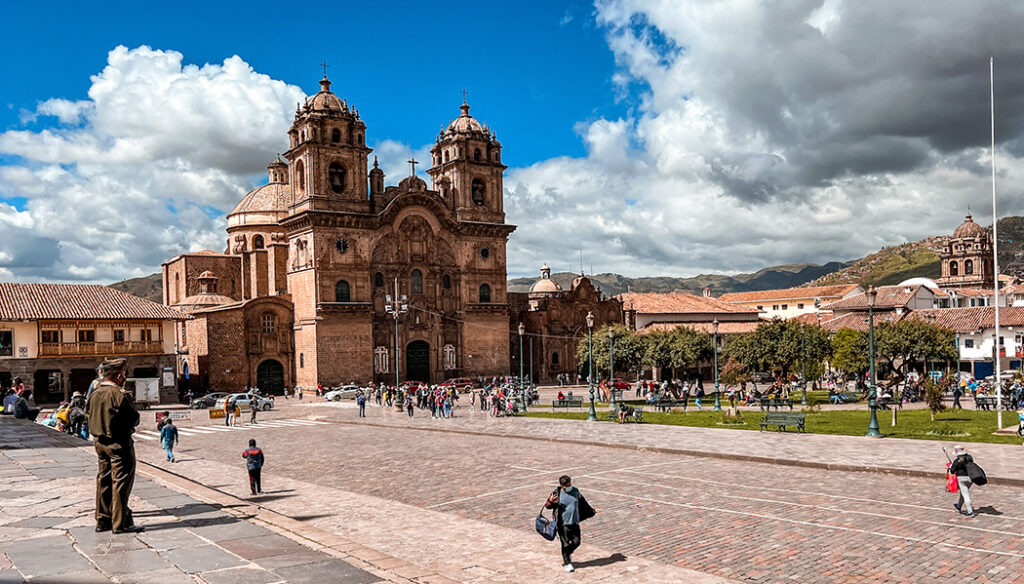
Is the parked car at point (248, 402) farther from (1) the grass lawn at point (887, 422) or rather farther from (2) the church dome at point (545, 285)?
(2) the church dome at point (545, 285)

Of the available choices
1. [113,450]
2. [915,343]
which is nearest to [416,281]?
[915,343]

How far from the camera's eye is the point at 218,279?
2584 inches

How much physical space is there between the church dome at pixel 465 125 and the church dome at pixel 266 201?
16.5 metres

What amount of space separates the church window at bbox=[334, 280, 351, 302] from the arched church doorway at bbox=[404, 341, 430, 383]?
20.1ft

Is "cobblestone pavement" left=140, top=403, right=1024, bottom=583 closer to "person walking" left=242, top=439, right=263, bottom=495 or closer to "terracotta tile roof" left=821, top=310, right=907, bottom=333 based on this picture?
"person walking" left=242, top=439, right=263, bottom=495

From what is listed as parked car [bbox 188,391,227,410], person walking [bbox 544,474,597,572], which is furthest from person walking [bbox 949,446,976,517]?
parked car [bbox 188,391,227,410]

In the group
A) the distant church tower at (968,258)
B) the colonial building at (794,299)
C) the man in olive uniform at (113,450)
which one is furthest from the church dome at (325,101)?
the distant church tower at (968,258)

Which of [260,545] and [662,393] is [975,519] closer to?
[260,545]

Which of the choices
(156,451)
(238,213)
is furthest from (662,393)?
(238,213)

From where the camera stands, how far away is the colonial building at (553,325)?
6744 cm

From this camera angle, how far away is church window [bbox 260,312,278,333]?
56.4 metres

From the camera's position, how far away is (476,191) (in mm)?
64250

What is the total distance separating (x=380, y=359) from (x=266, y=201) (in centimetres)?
2194

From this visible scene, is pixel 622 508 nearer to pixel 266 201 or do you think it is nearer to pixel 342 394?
pixel 342 394
